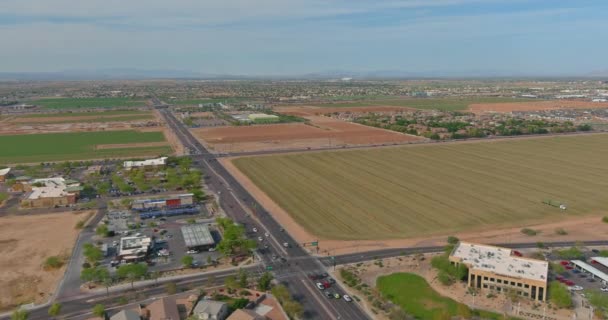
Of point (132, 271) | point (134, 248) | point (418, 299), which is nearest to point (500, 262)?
point (418, 299)

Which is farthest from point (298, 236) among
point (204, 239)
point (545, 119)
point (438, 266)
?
point (545, 119)

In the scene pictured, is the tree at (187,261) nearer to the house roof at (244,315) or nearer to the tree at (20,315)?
the house roof at (244,315)

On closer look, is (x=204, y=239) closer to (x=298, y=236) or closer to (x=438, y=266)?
(x=298, y=236)

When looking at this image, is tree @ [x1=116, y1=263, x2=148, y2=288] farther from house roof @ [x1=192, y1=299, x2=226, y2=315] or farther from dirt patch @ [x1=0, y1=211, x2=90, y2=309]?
house roof @ [x1=192, y1=299, x2=226, y2=315]

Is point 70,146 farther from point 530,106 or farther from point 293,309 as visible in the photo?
point 530,106

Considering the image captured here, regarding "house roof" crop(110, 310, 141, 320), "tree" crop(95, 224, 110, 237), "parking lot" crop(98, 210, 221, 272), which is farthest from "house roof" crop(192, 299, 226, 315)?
"tree" crop(95, 224, 110, 237)
